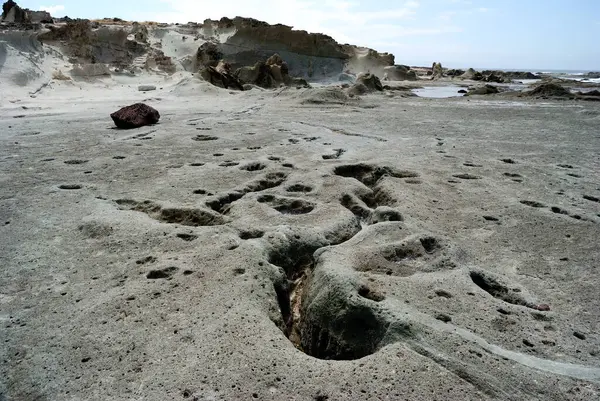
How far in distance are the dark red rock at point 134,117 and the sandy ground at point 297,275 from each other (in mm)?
1687

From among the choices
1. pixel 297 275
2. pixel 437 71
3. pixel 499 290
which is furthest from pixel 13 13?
pixel 437 71

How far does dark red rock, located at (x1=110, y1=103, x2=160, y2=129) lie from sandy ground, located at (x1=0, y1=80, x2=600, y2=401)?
1687mm

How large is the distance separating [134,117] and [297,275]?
512 cm

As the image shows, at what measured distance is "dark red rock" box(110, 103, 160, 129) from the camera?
6.96m

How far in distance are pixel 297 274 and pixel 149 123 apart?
5231mm

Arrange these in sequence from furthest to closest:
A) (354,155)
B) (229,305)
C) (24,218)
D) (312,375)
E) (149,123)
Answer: (149,123) < (354,155) < (24,218) < (229,305) < (312,375)

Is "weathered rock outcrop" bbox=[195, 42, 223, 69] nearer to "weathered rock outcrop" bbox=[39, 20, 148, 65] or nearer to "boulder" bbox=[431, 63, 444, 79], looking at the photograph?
"weathered rock outcrop" bbox=[39, 20, 148, 65]

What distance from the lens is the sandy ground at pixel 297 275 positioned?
5.99 feet

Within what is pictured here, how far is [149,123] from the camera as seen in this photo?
24.0 ft

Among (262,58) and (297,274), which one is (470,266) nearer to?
(297,274)

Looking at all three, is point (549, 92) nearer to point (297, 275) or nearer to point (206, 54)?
point (297, 275)

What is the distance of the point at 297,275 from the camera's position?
2836 millimetres

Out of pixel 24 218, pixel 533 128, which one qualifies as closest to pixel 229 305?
pixel 24 218

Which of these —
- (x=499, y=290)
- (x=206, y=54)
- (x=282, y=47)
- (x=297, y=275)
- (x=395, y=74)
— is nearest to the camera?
(x=499, y=290)
